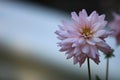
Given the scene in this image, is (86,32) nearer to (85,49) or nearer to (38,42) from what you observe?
(85,49)

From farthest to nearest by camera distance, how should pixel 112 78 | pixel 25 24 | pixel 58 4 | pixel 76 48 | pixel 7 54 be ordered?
pixel 58 4 → pixel 25 24 → pixel 7 54 → pixel 112 78 → pixel 76 48

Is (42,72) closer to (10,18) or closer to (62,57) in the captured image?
(62,57)

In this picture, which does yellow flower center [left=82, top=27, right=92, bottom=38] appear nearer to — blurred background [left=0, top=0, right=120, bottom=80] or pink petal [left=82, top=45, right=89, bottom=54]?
pink petal [left=82, top=45, right=89, bottom=54]

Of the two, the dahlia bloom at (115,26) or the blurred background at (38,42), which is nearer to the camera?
the dahlia bloom at (115,26)

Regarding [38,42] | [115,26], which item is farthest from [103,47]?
[38,42]

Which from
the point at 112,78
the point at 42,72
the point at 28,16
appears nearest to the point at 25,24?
the point at 28,16

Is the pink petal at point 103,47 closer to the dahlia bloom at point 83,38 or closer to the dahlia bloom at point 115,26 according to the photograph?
the dahlia bloom at point 83,38

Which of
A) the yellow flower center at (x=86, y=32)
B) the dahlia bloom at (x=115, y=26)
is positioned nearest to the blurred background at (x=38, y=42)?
the dahlia bloom at (x=115, y=26)
